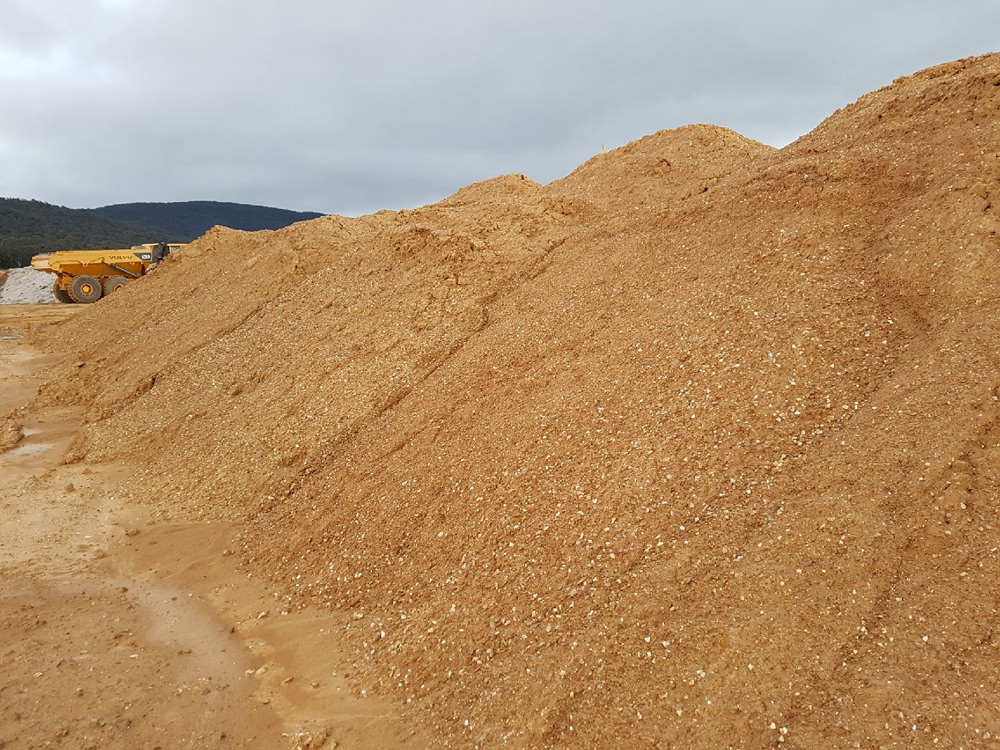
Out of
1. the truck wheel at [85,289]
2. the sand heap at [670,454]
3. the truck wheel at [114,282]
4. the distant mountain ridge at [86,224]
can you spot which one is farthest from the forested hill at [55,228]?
the sand heap at [670,454]

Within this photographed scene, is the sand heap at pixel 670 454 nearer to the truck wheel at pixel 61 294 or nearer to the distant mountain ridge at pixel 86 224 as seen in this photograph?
the truck wheel at pixel 61 294

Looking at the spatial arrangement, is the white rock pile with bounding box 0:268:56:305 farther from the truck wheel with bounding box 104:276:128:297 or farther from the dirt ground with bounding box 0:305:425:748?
the dirt ground with bounding box 0:305:425:748

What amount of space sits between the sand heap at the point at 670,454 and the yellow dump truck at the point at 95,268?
14595 millimetres

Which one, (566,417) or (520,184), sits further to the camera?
(520,184)

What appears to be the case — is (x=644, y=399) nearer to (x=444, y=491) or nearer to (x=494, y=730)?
(x=444, y=491)

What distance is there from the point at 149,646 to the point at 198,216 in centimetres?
11900

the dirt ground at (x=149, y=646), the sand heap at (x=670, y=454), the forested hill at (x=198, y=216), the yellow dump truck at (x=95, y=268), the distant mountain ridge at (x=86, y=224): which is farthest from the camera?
the forested hill at (x=198, y=216)

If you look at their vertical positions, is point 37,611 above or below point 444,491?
below

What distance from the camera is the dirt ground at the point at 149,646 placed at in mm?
3857

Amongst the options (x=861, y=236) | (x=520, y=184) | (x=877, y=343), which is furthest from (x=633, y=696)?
(x=520, y=184)

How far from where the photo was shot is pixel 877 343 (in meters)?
4.95

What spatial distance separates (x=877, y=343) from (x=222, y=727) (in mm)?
5571

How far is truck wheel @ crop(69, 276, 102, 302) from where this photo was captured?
→ 21.6 meters

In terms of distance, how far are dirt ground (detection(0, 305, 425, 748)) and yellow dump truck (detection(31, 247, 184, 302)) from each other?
1689cm
